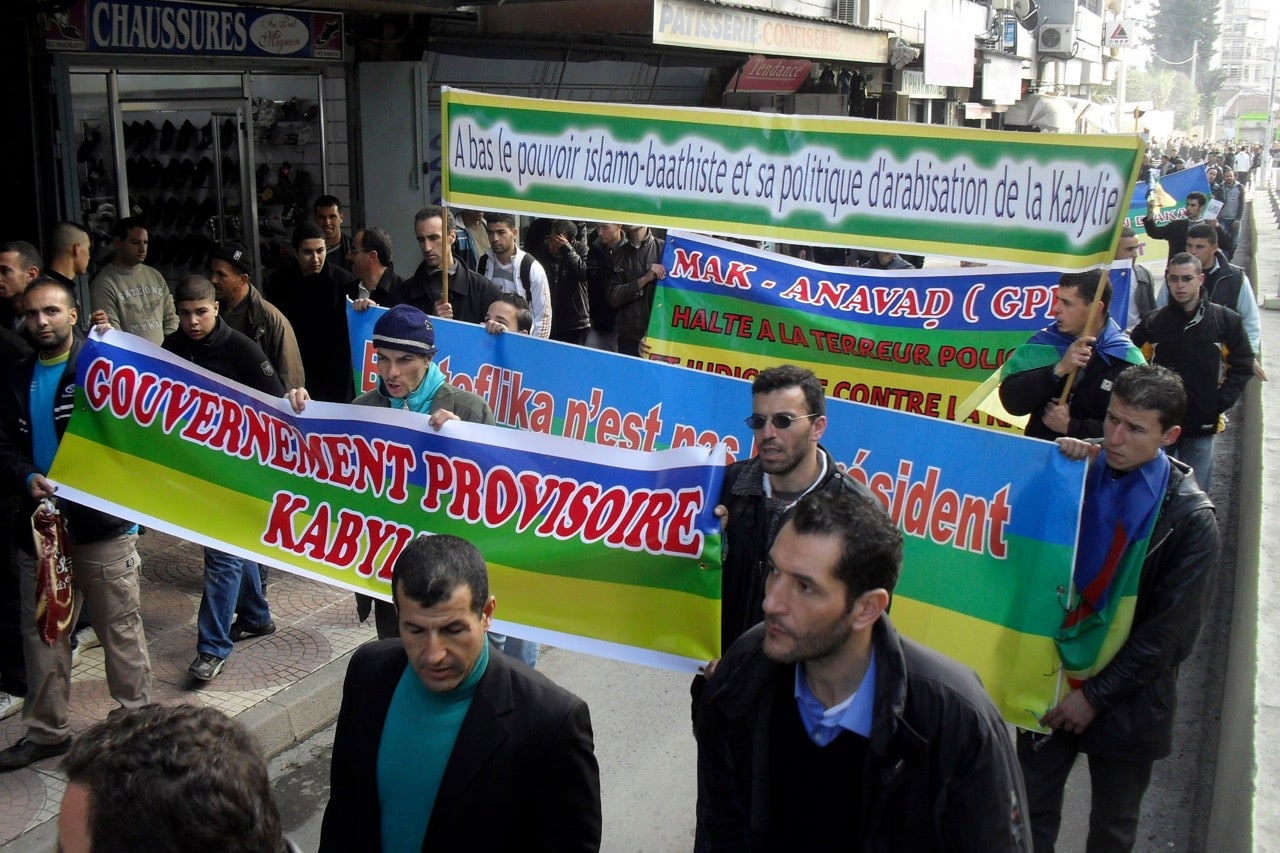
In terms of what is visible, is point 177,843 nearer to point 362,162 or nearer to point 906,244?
point 906,244

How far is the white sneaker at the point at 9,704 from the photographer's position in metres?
5.39

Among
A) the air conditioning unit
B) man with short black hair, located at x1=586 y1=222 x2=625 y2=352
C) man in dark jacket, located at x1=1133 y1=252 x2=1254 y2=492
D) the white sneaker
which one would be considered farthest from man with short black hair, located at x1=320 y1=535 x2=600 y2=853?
the air conditioning unit

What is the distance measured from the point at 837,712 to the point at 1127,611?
5.24 feet

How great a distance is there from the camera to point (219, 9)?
9.42m

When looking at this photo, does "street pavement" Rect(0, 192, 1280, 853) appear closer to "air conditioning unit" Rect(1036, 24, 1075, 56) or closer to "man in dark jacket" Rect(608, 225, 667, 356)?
"man in dark jacket" Rect(608, 225, 667, 356)

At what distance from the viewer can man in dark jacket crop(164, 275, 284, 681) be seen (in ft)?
17.9

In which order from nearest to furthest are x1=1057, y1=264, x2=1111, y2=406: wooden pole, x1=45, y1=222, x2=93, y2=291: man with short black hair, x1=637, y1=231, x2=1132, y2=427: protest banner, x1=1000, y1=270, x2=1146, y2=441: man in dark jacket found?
1. x1=1057, y1=264, x2=1111, y2=406: wooden pole
2. x1=1000, y1=270, x2=1146, y2=441: man in dark jacket
3. x1=637, y1=231, x2=1132, y2=427: protest banner
4. x1=45, y1=222, x2=93, y2=291: man with short black hair

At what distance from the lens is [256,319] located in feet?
21.4

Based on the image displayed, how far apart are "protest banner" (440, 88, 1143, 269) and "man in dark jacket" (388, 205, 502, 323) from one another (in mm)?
988

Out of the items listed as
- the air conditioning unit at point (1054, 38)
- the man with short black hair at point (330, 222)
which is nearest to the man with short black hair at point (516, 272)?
the man with short black hair at point (330, 222)

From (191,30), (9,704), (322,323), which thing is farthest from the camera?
(191,30)

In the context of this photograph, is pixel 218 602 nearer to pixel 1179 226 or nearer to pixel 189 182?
pixel 189 182

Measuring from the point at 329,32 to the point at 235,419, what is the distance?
6.78 metres

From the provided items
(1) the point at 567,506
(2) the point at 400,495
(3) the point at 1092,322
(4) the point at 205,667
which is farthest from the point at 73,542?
(3) the point at 1092,322
